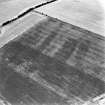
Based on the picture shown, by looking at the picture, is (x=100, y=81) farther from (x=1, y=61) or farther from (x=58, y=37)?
(x=1, y=61)

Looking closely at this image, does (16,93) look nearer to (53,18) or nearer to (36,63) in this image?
(36,63)

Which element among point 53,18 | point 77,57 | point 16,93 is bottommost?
point 16,93

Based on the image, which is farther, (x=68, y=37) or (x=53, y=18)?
(x=53, y=18)

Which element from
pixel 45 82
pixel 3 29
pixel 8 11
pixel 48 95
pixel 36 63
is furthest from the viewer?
pixel 8 11

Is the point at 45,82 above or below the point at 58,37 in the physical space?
below

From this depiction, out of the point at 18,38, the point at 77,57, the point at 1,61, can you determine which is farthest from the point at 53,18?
the point at 1,61

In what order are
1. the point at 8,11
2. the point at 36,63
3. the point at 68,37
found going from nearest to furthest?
the point at 36,63 < the point at 68,37 < the point at 8,11
